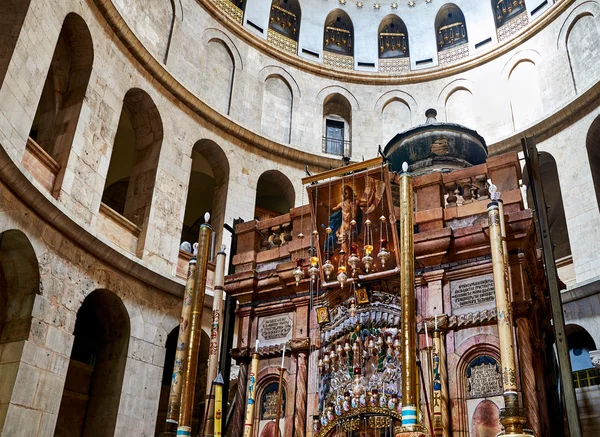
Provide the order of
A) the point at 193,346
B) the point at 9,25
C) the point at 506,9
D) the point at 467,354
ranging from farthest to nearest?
the point at 506,9
the point at 9,25
the point at 467,354
the point at 193,346

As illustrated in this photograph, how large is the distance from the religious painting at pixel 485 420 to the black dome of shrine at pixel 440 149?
4571 millimetres

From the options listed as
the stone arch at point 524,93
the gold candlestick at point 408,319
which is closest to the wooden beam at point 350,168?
the gold candlestick at point 408,319

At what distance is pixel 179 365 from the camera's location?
21.1ft

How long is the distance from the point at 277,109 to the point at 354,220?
14516 mm

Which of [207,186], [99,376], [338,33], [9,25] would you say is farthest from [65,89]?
[338,33]

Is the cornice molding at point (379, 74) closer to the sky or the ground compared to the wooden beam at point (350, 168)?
closer to the sky

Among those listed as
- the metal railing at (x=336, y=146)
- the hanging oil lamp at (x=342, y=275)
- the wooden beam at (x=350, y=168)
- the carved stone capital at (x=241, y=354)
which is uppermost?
the metal railing at (x=336, y=146)

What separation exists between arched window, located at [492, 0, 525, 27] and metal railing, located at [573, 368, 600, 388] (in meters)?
12.9

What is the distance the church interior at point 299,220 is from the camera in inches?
269

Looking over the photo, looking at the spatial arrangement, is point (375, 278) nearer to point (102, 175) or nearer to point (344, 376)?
point (344, 376)

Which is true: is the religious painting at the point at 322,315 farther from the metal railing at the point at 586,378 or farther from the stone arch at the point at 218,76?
the stone arch at the point at 218,76

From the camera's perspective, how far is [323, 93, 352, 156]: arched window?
22422 millimetres

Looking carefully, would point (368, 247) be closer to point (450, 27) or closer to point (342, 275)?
point (342, 275)

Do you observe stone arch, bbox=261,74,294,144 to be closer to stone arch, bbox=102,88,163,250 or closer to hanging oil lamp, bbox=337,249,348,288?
stone arch, bbox=102,88,163,250
